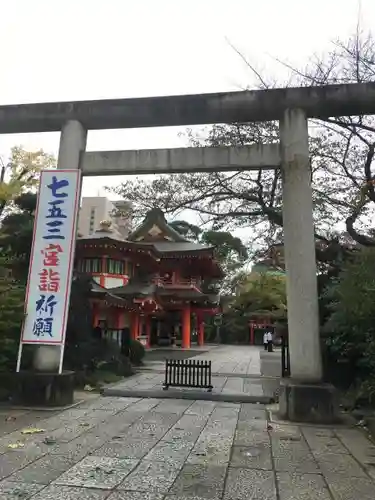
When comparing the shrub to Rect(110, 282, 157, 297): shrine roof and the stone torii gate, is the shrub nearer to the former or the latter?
Rect(110, 282, 157, 297): shrine roof

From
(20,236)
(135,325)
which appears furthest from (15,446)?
(135,325)

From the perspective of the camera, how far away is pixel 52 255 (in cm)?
814

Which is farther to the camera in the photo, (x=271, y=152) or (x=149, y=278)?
(x=149, y=278)

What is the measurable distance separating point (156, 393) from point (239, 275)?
3470 cm

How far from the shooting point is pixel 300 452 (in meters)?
5.30

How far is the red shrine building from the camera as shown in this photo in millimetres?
22844

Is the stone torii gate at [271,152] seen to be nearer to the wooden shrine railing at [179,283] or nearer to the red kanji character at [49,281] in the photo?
the red kanji character at [49,281]

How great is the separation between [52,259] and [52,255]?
0.08 m

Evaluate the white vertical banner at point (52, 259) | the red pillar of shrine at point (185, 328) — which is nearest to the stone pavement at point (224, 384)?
the white vertical banner at point (52, 259)

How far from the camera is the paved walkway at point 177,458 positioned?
393 centimetres

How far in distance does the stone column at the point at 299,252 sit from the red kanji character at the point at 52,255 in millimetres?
4386

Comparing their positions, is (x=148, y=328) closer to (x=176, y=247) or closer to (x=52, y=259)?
(x=176, y=247)

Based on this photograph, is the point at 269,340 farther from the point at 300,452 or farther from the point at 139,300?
the point at 300,452

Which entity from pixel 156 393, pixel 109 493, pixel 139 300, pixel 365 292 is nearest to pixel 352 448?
pixel 365 292
